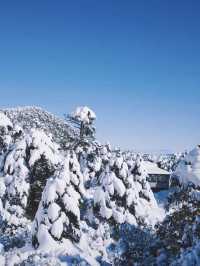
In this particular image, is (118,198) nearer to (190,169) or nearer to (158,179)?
(190,169)

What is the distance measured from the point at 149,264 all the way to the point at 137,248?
2.05 meters

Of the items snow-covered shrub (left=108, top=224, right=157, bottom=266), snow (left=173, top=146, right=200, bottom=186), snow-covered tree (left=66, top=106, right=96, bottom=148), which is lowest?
snow-covered shrub (left=108, top=224, right=157, bottom=266)

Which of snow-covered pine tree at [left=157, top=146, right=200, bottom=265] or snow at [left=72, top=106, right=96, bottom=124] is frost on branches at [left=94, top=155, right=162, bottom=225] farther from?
snow at [left=72, top=106, right=96, bottom=124]

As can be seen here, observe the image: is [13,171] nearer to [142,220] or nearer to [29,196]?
[29,196]

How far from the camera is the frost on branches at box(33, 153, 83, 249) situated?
18688mm

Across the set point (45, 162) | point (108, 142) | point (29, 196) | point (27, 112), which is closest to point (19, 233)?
point (29, 196)

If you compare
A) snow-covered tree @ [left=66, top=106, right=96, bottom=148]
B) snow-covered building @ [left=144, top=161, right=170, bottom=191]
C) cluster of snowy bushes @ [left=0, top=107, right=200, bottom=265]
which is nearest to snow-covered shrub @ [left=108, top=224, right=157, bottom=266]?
cluster of snowy bushes @ [left=0, top=107, right=200, bottom=265]

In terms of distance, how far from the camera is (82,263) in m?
17.2

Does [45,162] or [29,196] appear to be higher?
[45,162]

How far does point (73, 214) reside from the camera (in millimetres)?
19734

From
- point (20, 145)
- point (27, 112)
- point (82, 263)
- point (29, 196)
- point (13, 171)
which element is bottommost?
point (82, 263)

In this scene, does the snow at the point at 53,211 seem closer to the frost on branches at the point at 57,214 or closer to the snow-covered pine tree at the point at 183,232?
the frost on branches at the point at 57,214

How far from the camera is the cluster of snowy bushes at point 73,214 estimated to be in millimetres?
13711

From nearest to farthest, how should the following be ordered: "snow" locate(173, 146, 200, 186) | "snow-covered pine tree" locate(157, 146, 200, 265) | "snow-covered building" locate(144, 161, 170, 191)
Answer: "snow-covered pine tree" locate(157, 146, 200, 265)
"snow" locate(173, 146, 200, 186)
"snow-covered building" locate(144, 161, 170, 191)
